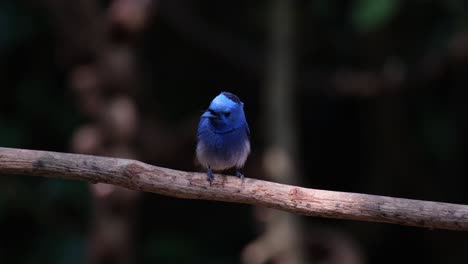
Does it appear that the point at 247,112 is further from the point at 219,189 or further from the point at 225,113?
the point at 219,189

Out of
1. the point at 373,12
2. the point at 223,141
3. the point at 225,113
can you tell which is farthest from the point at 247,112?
the point at 225,113

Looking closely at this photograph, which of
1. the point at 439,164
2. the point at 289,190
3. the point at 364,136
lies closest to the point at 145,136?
the point at 364,136

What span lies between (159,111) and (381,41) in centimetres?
214

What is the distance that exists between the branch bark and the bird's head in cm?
44

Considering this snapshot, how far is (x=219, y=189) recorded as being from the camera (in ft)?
11.5

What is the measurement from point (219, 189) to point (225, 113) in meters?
0.55

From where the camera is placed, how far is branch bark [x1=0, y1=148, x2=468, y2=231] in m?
3.34

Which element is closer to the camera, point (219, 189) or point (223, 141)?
point (219, 189)

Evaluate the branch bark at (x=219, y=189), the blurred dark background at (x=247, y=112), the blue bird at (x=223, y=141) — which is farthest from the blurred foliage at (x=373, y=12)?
the branch bark at (x=219, y=189)

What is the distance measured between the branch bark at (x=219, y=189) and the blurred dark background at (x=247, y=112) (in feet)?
8.51

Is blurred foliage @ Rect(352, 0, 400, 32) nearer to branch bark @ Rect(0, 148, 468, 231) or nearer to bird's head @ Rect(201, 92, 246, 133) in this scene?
bird's head @ Rect(201, 92, 246, 133)

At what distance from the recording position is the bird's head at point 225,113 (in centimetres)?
386

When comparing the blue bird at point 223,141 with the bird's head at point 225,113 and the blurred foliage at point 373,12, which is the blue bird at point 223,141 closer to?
the bird's head at point 225,113

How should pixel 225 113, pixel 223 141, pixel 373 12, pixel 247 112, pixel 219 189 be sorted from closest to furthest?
1. pixel 219 189
2. pixel 225 113
3. pixel 223 141
4. pixel 373 12
5. pixel 247 112
